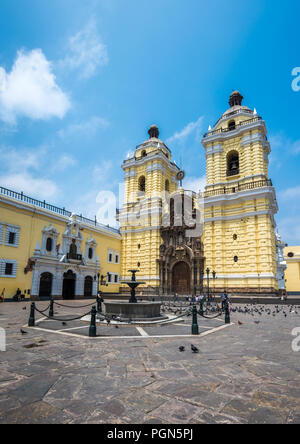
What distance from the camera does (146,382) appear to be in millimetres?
3559

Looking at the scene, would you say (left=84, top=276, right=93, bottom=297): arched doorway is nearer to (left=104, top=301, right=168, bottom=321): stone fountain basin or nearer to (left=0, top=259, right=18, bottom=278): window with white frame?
(left=0, top=259, right=18, bottom=278): window with white frame

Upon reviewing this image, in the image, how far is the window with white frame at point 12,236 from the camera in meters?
19.2

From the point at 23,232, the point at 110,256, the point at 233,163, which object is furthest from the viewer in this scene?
the point at 110,256

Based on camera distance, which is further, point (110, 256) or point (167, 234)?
point (110, 256)

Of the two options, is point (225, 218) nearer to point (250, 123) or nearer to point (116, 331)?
point (250, 123)

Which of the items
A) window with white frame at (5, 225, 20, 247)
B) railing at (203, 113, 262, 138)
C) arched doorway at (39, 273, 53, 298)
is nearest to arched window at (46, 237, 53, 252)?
arched doorway at (39, 273, 53, 298)

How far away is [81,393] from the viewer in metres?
3.18

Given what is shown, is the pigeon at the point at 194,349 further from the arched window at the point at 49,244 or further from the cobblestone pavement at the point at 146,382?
the arched window at the point at 49,244

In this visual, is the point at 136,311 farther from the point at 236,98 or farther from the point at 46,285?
the point at 236,98

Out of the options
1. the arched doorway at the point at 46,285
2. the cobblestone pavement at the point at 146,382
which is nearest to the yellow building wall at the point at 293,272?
the arched doorway at the point at 46,285

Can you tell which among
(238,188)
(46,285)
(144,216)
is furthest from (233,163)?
(46,285)

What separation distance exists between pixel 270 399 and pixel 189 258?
2345 centimetres

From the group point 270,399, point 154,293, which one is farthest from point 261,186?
point 270,399

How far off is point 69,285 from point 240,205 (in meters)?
18.6
